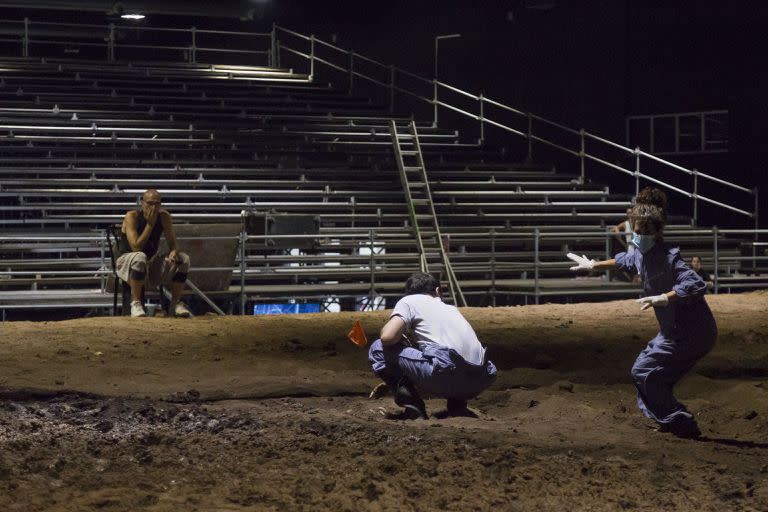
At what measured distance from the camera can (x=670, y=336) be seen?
8.19m

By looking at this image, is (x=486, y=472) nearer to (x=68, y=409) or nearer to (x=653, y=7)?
(x=68, y=409)

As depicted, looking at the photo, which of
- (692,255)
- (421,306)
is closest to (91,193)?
(692,255)

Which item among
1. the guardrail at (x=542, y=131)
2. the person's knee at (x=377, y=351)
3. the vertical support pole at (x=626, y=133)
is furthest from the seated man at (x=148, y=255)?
the vertical support pole at (x=626, y=133)

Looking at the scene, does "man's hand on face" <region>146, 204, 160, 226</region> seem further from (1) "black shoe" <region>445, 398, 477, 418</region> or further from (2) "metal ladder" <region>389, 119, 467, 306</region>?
(1) "black shoe" <region>445, 398, 477, 418</region>

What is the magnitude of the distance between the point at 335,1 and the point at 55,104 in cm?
941

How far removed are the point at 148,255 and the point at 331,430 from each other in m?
6.55

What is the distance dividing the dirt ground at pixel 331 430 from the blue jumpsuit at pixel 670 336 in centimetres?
24

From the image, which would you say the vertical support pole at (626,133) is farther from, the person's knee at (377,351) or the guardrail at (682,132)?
the person's knee at (377,351)

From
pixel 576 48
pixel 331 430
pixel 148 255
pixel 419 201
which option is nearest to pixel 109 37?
pixel 576 48

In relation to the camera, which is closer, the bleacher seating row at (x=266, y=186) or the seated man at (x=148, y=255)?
the seated man at (x=148, y=255)

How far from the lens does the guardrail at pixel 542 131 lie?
74.2 ft

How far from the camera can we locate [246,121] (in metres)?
25.7

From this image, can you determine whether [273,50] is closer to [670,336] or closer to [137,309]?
[137,309]

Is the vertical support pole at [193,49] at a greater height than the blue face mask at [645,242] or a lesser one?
greater
